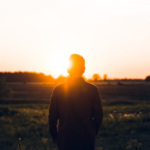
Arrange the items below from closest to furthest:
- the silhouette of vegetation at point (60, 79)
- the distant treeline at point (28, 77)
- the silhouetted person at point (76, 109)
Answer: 1. the silhouetted person at point (76, 109)
2. the silhouette of vegetation at point (60, 79)
3. the distant treeline at point (28, 77)

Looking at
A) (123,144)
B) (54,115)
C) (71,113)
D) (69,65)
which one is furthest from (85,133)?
(123,144)

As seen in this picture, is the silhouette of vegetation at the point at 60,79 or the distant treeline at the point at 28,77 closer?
the silhouette of vegetation at the point at 60,79

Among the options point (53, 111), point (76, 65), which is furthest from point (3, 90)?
point (76, 65)

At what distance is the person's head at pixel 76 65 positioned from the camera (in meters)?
2.69

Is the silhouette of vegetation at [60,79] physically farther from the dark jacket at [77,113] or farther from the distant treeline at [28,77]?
the dark jacket at [77,113]

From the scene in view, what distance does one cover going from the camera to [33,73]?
474ft

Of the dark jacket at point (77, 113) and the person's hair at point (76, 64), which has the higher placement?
the person's hair at point (76, 64)

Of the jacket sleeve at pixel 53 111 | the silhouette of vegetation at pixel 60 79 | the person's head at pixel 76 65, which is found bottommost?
the silhouette of vegetation at pixel 60 79

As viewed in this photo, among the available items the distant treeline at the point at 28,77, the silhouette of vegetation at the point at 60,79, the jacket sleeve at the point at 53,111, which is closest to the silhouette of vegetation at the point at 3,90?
the jacket sleeve at the point at 53,111

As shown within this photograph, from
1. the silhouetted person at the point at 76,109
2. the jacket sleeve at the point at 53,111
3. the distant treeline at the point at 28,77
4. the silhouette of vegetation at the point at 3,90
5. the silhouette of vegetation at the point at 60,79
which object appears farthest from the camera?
the distant treeline at the point at 28,77

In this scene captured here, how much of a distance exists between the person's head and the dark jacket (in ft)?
0.34

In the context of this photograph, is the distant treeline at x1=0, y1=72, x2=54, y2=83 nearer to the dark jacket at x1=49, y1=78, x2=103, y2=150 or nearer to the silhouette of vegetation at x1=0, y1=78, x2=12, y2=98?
the silhouette of vegetation at x1=0, y1=78, x2=12, y2=98

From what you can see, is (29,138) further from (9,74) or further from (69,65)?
(9,74)

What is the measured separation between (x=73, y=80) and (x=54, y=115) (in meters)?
0.58
